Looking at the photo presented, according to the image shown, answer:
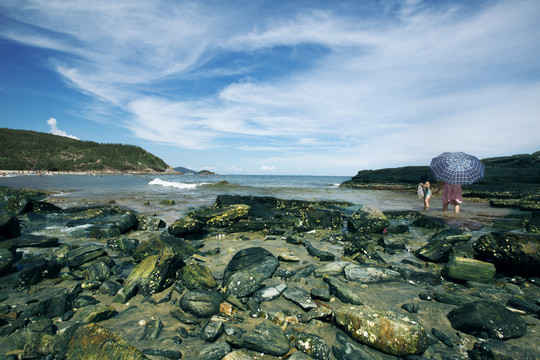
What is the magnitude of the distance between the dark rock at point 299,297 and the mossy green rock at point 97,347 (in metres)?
2.11

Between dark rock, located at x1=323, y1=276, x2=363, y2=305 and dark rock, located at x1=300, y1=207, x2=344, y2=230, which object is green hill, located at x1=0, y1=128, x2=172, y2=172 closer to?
dark rock, located at x1=300, y1=207, x2=344, y2=230

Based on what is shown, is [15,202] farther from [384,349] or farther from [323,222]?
[384,349]

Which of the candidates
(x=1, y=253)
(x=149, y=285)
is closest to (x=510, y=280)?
(x=149, y=285)

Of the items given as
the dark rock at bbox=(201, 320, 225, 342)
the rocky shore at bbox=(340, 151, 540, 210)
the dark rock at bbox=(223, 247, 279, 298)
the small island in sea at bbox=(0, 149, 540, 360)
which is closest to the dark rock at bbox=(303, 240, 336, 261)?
the small island in sea at bbox=(0, 149, 540, 360)

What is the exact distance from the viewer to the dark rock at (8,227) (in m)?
6.78

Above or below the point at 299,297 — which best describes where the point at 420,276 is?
below

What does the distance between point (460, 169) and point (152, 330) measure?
14.0 meters

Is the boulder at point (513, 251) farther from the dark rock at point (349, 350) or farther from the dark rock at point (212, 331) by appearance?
the dark rock at point (212, 331)

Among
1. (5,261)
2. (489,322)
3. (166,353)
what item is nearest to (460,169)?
(489,322)

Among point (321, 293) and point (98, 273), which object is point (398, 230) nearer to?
point (321, 293)

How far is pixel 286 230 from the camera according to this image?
28.6ft

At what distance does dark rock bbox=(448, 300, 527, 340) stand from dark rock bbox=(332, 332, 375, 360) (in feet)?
5.16

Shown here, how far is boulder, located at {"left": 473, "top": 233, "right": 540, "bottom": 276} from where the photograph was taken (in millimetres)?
4684

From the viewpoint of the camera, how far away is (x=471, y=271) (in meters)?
4.65
